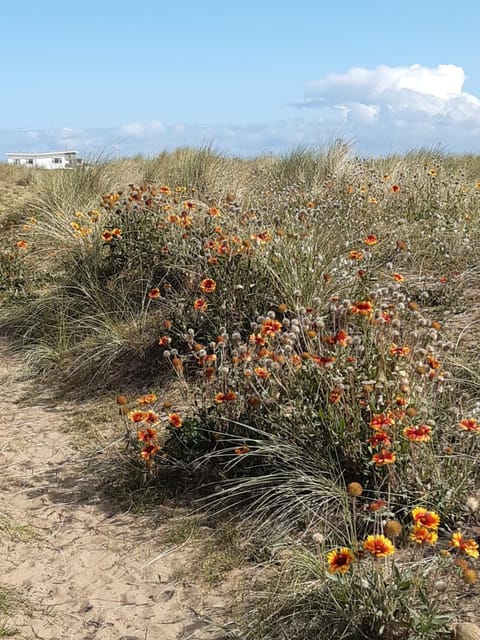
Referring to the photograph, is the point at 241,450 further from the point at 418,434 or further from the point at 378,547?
the point at 378,547

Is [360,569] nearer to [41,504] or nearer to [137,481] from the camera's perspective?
[137,481]

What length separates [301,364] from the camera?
3365 mm

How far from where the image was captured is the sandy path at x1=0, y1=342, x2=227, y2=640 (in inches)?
105

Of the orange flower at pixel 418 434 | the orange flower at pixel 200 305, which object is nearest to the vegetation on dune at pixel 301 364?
the orange flower at pixel 418 434

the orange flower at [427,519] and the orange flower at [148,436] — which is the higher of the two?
the orange flower at [427,519]

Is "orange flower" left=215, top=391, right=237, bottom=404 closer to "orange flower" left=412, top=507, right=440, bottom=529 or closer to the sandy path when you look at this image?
the sandy path

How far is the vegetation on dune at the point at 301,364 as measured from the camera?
2510mm

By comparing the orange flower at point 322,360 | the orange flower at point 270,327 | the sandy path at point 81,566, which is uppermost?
the orange flower at point 270,327

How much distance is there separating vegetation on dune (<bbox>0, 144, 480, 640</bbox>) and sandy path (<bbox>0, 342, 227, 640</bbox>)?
1.03 ft

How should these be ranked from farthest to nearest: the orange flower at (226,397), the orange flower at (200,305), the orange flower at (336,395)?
the orange flower at (200,305)
the orange flower at (226,397)
the orange flower at (336,395)

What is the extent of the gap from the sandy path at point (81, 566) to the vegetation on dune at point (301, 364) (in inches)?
12.3

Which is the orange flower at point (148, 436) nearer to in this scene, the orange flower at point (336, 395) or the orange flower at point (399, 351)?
the orange flower at point (336, 395)

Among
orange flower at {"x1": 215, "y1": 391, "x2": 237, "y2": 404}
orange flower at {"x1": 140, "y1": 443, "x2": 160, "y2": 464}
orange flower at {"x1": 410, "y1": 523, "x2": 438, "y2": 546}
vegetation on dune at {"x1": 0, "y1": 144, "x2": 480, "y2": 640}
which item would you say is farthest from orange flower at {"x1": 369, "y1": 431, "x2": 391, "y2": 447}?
orange flower at {"x1": 140, "y1": 443, "x2": 160, "y2": 464}

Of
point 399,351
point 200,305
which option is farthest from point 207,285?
point 399,351
